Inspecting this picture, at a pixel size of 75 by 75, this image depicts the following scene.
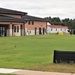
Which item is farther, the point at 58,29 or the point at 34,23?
the point at 58,29

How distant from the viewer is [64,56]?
1944 cm

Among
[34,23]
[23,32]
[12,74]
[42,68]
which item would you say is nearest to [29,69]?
[42,68]

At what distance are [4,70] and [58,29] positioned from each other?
124501mm

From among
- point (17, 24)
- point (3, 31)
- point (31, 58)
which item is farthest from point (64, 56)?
point (17, 24)

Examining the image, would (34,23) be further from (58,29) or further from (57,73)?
(57,73)

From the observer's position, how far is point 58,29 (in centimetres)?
14125

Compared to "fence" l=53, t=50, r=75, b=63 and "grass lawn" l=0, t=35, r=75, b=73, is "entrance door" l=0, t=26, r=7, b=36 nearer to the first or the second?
"grass lawn" l=0, t=35, r=75, b=73

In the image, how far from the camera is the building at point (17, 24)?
73.6 metres

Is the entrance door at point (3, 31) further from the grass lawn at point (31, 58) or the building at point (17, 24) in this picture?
the grass lawn at point (31, 58)

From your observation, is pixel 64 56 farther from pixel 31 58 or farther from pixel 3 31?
pixel 3 31

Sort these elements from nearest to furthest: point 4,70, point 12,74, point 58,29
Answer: point 12,74, point 4,70, point 58,29

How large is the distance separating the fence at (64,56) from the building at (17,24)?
5166cm

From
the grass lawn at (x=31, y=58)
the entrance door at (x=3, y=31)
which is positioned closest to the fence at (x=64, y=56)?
the grass lawn at (x=31, y=58)

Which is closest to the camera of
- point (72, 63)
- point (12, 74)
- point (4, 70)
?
point (12, 74)
